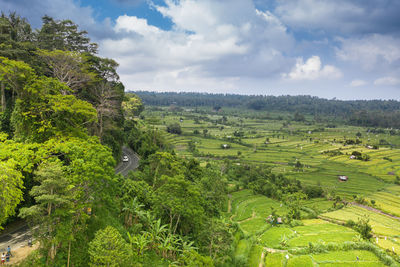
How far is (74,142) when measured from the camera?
2212 cm

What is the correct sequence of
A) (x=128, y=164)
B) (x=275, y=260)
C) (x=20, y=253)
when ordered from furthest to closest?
(x=128, y=164) < (x=275, y=260) < (x=20, y=253)

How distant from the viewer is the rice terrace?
3253 cm

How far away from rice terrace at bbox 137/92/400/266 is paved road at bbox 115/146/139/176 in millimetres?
14849

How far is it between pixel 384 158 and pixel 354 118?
114 meters

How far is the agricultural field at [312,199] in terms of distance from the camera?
32688 mm

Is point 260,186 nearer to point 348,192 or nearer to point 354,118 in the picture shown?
point 348,192

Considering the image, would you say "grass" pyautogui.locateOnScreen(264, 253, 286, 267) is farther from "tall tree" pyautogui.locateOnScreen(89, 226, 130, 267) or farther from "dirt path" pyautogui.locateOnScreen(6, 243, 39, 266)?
"dirt path" pyautogui.locateOnScreen(6, 243, 39, 266)

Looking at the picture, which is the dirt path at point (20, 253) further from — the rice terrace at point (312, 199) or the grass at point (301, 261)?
the grass at point (301, 261)

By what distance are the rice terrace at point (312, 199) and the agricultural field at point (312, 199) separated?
13cm

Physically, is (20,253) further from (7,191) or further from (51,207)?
(51,207)

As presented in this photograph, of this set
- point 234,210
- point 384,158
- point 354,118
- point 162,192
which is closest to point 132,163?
point 234,210

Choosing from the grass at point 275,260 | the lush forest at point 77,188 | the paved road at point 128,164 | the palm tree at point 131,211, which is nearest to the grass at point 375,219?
the grass at point 275,260

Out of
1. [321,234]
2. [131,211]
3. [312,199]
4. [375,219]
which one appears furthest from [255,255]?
[312,199]

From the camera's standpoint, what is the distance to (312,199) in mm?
61250
